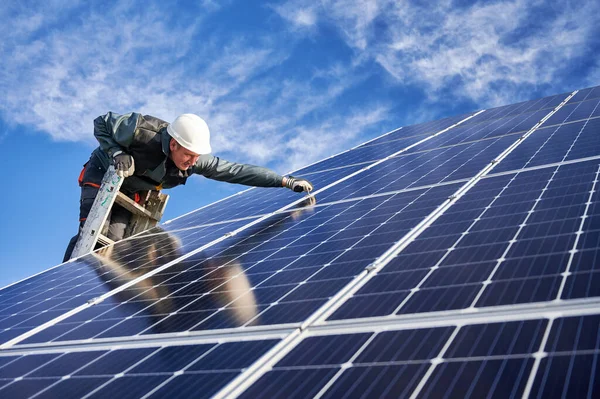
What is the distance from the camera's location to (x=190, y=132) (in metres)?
11.3

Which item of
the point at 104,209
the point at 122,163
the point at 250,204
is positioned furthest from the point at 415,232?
the point at 104,209

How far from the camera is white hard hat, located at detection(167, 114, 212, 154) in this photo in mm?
11289

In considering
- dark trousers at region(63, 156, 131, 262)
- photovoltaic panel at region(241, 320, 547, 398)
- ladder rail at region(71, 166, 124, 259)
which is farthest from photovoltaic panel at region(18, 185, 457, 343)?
dark trousers at region(63, 156, 131, 262)

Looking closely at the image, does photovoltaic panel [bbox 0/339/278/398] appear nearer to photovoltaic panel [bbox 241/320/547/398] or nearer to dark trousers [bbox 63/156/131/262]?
photovoltaic panel [bbox 241/320/547/398]

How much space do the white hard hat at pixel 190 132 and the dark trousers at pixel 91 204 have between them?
2291 millimetres

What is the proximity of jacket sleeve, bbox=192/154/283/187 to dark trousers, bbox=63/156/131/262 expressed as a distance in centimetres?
205

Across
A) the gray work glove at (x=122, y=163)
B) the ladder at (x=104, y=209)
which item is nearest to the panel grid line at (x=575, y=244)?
the gray work glove at (x=122, y=163)

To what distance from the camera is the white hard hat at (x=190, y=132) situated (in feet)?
37.0

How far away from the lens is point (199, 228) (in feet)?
38.8

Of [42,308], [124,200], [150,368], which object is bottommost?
[150,368]

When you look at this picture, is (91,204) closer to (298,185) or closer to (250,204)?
(250,204)

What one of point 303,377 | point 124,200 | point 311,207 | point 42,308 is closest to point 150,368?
point 303,377

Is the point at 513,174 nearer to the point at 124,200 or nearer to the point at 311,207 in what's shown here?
the point at 311,207

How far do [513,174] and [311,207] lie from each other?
10.3ft
